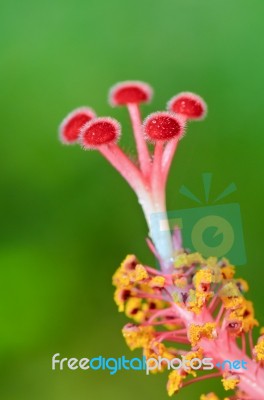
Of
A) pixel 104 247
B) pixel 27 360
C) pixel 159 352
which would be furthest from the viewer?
pixel 104 247

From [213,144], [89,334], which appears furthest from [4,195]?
[213,144]

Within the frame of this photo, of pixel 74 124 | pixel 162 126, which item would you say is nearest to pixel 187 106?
pixel 162 126

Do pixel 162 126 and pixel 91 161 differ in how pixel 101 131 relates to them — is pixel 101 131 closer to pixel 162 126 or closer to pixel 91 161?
pixel 162 126

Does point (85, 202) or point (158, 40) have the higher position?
point (158, 40)

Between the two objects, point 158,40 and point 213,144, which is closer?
point 213,144

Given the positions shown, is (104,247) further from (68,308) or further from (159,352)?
(159,352)

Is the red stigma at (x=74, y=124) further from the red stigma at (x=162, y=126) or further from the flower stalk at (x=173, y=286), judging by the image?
the red stigma at (x=162, y=126)

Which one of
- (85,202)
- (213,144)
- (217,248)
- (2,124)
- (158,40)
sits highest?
(158,40)
